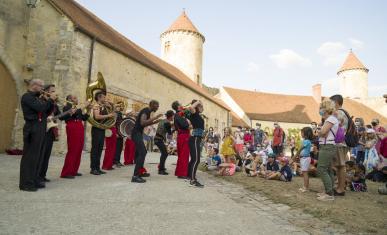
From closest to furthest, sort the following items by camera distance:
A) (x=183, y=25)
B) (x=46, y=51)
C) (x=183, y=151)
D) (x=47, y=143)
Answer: (x=47, y=143), (x=183, y=151), (x=46, y=51), (x=183, y=25)

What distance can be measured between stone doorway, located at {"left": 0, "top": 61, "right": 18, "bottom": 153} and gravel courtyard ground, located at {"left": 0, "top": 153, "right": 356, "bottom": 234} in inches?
257

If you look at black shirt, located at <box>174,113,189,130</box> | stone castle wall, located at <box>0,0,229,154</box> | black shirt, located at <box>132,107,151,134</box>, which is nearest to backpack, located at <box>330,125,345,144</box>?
black shirt, located at <box>174,113,189,130</box>

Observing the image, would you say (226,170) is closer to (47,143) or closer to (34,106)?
(47,143)

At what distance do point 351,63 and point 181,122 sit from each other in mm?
54521

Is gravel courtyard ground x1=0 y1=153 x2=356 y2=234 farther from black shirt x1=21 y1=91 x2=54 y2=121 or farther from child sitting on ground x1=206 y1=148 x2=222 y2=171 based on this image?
child sitting on ground x1=206 y1=148 x2=222 y2=171

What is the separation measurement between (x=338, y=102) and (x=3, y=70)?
11343 mm

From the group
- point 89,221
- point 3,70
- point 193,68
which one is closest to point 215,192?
point 89,221

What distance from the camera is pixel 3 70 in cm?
1185

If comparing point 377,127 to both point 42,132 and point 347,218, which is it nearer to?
point 347,218

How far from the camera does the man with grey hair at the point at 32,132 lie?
17.4ft

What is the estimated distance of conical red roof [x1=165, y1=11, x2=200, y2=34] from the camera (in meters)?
36.0

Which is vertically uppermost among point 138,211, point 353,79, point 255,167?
point 353,79

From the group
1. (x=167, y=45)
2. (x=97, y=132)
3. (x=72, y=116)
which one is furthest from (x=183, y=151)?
(x=167, y=45)

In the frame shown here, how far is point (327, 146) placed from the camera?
604 cm
